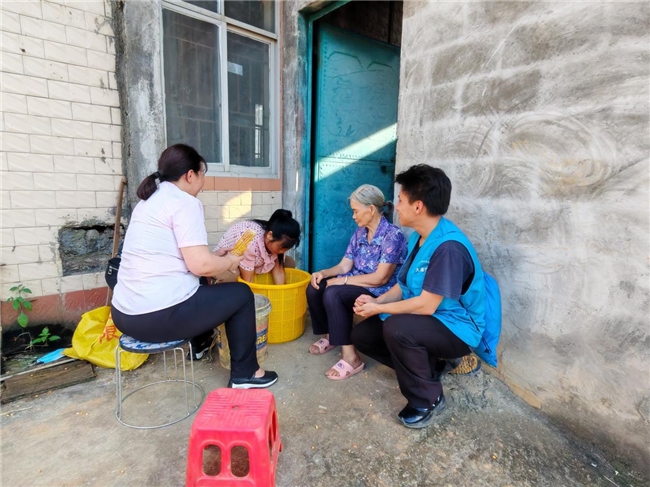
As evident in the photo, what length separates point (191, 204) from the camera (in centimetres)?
198

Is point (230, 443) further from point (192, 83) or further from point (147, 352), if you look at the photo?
point (192, 83)

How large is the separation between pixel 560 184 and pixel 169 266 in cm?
212

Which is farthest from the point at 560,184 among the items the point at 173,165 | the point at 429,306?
the point at 173,165

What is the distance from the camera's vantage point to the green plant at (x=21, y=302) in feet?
8.91

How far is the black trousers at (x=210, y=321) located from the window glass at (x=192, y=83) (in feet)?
6.21

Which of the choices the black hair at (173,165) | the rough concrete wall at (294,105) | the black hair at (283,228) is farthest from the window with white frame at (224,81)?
the black hair at (173,165)

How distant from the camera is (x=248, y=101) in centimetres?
383

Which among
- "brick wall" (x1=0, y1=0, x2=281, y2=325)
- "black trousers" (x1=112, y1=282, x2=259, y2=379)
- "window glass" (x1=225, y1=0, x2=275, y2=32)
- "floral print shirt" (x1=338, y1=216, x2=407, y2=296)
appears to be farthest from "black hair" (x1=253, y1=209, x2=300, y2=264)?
"window glass" (x1=225, y1=0, x2=275, y2=32)

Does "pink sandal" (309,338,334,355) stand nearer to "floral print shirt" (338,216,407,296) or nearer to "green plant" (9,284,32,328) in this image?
"floral print shirt" (338,216,407,296)

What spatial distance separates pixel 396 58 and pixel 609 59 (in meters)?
2.91

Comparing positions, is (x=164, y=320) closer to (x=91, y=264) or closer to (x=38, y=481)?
(x=38, y=481)

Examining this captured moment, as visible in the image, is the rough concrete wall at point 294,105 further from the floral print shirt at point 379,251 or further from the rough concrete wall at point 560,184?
the rough concrete wall at point 560,184

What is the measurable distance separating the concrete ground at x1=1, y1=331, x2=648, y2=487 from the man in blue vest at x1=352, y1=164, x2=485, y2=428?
0.20m

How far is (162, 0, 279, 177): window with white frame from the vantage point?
333 centimetres
